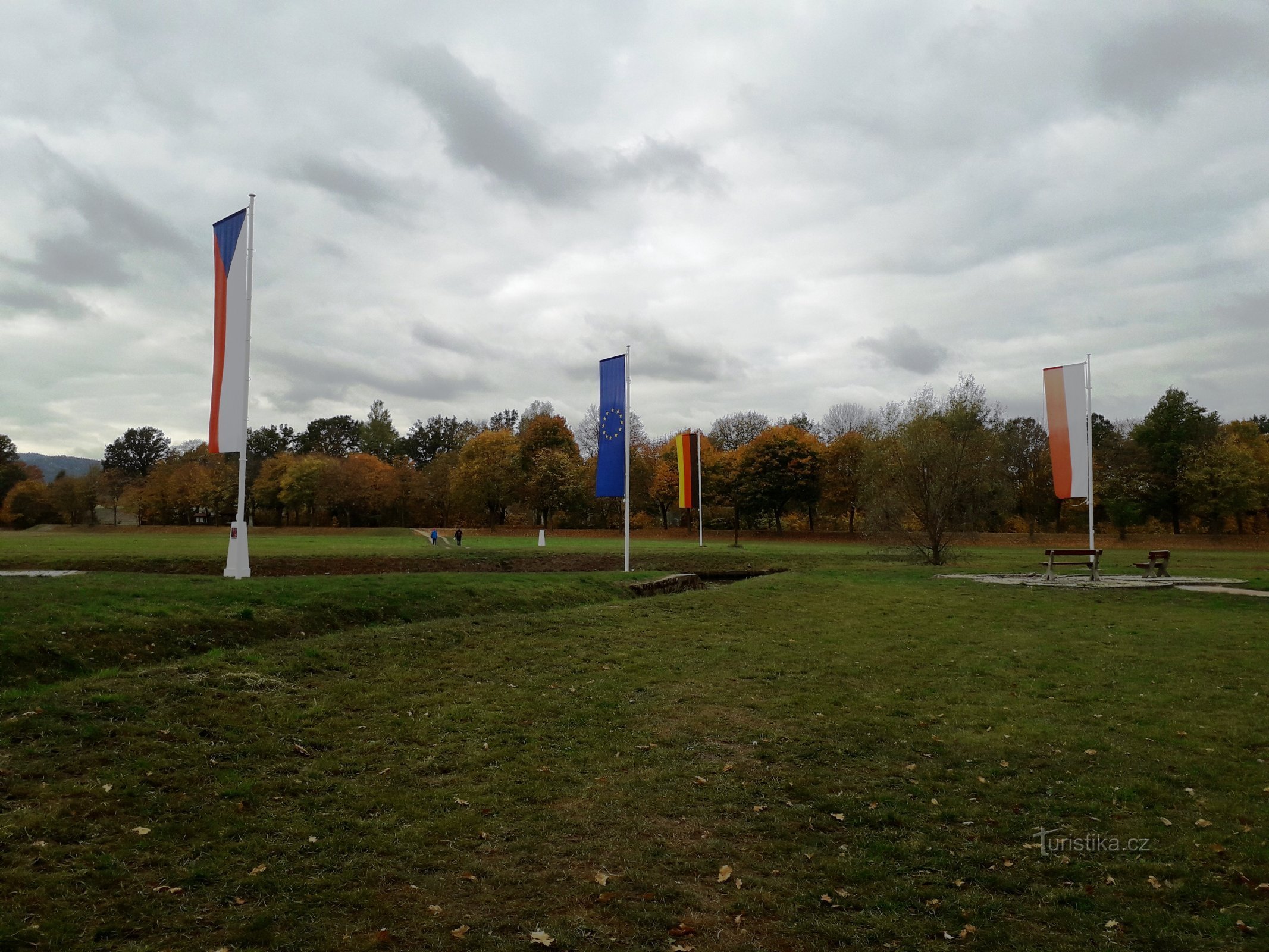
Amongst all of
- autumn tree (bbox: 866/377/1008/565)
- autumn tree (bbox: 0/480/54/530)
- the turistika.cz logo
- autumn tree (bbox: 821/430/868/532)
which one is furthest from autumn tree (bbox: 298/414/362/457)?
the turistika.cz logo

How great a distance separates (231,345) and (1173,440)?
68656 millimetres

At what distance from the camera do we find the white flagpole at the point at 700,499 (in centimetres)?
4072

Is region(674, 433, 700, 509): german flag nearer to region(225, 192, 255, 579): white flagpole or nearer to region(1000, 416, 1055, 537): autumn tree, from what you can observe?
region(225, 192, 255, 579): white flagpole

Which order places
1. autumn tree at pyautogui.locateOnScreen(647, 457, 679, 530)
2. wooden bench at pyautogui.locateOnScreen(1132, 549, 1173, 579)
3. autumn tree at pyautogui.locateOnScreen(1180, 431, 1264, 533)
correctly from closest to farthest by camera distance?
1. wooden bench at pyautogui.locateOnScreen(1132, 549, 1173, 579)
2. autumn tree at pyautogui.locateOnScreen(1180, 431, 1264, 533)
3. autumn tree at pyautogui.locateOnScreen(647, 457, 679, 530)

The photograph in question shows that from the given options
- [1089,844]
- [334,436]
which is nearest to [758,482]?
[1089,844]

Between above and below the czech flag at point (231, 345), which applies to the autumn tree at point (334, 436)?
above

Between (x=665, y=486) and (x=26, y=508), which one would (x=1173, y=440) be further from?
(x=26, y=508)

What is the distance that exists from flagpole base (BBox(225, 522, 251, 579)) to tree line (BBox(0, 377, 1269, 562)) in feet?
84.6

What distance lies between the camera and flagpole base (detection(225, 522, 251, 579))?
1617 cm

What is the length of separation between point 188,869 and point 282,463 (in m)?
82.1

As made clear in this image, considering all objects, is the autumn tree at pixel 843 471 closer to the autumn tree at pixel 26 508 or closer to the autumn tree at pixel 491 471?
the autumn tree at pixel 491 471

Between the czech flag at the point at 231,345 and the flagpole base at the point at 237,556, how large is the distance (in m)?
1.91

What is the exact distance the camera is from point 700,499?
131 ft

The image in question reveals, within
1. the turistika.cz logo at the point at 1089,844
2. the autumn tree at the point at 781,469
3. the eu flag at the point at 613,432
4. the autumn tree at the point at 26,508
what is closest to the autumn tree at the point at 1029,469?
the autumn tree at the point at 781,469
